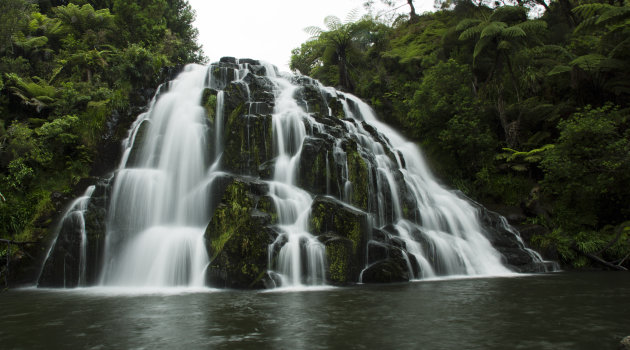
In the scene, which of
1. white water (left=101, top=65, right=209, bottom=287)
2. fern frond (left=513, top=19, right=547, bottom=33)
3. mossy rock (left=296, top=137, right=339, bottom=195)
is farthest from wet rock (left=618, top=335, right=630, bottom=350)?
fern frond (left=513, top=19, right=547, bottom=33)

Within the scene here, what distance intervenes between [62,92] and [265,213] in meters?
12.4

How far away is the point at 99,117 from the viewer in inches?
586

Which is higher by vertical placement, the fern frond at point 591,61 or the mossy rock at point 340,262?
the fern frond at point 591,61

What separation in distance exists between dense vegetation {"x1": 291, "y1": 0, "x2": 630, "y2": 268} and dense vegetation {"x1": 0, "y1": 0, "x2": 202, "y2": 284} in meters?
12.9

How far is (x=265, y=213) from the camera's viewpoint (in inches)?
358

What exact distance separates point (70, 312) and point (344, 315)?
13.6ft

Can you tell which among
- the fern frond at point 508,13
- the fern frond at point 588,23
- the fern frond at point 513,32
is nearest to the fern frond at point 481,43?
the fern frond at point 513,32

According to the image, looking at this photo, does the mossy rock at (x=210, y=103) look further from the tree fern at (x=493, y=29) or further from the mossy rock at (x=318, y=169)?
the tree fern at (x=493, y=29)

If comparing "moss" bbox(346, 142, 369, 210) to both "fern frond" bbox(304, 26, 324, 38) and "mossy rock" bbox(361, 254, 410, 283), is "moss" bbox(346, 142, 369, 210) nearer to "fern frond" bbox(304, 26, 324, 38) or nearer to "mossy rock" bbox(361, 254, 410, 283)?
"mossy rock" bbox(361, 254, 410, 283)

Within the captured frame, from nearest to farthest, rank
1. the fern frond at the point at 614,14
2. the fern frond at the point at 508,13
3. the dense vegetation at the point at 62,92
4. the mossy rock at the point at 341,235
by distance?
the mossy rock at the point at 341,235 → the dense vegetation at the point at 62,92 → the fern frond at the point at 614,14 → the fern frond at the point at 508,13

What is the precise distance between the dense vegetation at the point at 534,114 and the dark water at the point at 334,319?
5.15 meters

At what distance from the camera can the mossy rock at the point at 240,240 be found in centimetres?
793

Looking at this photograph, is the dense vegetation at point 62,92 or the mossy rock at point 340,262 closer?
the mossy rock at point 340,262

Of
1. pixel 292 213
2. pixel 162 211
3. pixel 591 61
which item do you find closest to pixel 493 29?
pixel 591 61
